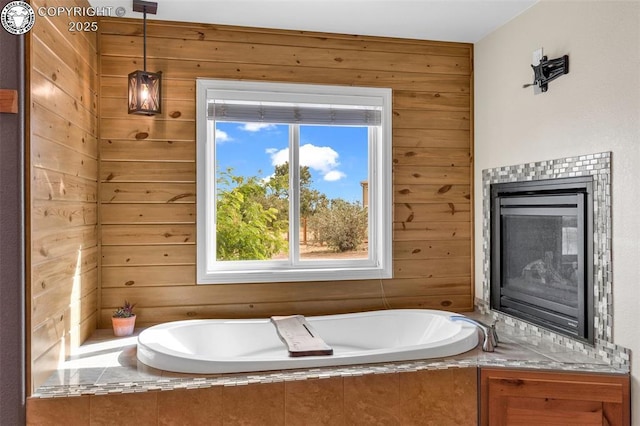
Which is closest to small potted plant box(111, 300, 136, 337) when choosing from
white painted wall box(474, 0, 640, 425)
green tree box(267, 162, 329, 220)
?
green tree box(267, 162, 329, 220)

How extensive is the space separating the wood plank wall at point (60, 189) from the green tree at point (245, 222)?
0.75 metres

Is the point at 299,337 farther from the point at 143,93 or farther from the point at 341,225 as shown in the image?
the point at 143,93

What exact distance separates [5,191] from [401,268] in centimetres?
231

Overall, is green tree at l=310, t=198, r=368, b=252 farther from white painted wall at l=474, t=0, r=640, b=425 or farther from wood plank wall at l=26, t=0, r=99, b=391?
wood plank wall at l=26, t=0, r=99, b=391

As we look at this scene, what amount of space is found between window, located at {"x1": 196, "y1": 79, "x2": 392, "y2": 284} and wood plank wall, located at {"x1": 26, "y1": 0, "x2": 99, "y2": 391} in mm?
626

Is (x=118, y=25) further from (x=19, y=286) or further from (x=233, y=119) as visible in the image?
(x=19, y=286)

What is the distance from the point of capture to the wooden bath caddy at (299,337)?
2.20 m

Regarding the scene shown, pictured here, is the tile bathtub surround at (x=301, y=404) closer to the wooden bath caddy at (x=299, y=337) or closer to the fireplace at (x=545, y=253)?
the wooden bath caddy at (x=299, y=337)

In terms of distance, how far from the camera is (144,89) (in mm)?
2645

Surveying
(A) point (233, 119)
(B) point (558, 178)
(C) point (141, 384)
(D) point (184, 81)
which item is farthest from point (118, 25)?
(B) point (558, 178)

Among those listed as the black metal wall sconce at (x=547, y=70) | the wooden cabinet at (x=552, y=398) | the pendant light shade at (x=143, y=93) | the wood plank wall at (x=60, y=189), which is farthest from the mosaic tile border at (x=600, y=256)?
the wood plank wall at (x=60, y=189)

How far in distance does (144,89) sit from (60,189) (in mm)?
751

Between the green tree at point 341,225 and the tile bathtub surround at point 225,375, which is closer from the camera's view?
the tile bathtub surround at point 225,375

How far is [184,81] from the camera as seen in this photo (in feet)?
9.71
